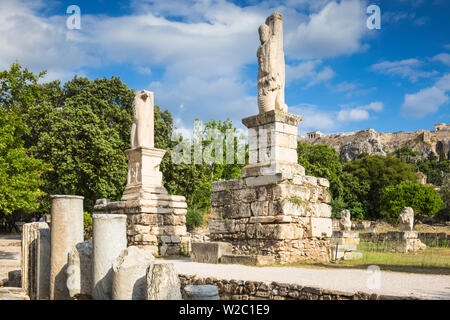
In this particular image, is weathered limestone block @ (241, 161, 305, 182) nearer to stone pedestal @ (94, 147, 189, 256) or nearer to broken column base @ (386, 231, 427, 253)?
stone pedestal @ (94, 147, 189, 256)

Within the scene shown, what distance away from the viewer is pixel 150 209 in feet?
38.6

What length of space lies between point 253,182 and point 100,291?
13.8 ft

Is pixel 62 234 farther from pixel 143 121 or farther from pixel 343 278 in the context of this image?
pixel 143 121

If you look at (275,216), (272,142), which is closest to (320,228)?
(275,216)

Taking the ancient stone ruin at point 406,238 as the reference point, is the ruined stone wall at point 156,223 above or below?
above

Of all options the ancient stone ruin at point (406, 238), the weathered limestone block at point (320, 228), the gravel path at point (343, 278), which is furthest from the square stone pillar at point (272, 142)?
the ancient stone ruin at point (406, 238)

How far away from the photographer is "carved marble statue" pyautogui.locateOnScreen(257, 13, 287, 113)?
31.6ft

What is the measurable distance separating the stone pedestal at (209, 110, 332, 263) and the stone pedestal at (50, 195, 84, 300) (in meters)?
3.44

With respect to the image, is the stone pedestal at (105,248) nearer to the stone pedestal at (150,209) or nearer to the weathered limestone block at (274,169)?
the weathered limestone block at (274,169)

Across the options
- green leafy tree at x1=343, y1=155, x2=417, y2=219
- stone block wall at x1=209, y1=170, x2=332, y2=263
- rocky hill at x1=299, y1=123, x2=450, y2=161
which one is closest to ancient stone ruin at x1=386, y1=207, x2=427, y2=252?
stone block wall at x1=209, y1=170, x2=332, y2=263

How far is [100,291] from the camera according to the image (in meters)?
6.14

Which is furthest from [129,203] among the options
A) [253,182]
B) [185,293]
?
[185,293]

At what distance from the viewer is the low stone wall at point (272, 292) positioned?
4813mm
